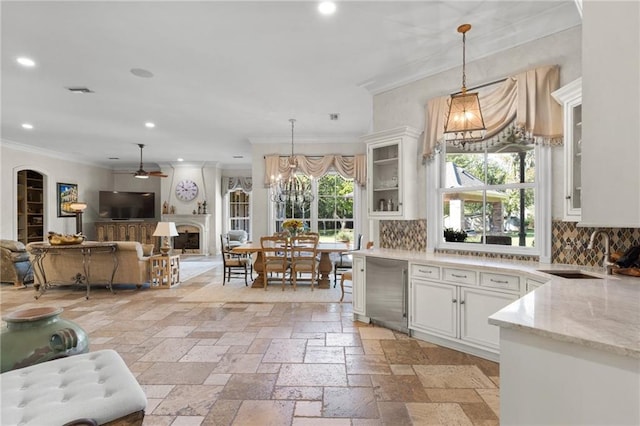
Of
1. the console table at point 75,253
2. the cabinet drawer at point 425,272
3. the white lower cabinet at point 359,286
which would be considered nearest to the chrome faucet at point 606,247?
the cabinet drawer at point 425,272

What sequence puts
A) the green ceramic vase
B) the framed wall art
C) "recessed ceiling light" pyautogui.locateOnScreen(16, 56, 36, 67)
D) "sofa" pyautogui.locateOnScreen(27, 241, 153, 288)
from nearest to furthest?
the green ceramic vase, "recessed ceiling light" pyautogui.locateOnScreen(16, 56, 36, 67), "sofa" pyautogui.locateOnScreen(27, 241, 153, 288), the framed wall art

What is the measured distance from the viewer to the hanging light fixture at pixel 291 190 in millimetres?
6538

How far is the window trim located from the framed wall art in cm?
980

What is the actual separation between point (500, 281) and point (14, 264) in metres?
7.83

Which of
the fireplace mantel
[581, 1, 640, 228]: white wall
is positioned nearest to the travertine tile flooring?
[581, 1, 640, 228]: white wall

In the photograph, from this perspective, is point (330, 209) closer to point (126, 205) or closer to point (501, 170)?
point (501, 170)

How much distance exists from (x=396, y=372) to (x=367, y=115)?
420 centimetres

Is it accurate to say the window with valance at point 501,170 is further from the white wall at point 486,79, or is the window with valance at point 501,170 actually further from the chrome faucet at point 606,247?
the chrome faucet at point 606,247

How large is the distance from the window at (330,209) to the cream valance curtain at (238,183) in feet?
12.8

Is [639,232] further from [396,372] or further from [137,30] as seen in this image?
[137,30]

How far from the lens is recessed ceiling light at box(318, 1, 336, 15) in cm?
271

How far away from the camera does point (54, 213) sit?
9.03 metres

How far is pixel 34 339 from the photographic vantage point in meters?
1.93

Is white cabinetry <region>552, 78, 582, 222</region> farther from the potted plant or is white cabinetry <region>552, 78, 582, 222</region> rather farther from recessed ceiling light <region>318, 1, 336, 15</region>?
recessed ceiling light <region>318, 1, 336, 15</region>
